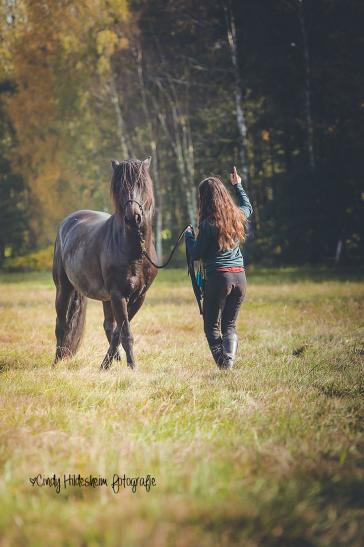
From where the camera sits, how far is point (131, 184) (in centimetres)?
604

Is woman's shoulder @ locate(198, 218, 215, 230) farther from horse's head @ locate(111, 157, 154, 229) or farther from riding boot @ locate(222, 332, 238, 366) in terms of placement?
riding boot @ locate(222, 332, 238, 366)

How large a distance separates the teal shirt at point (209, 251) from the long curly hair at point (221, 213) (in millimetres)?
70

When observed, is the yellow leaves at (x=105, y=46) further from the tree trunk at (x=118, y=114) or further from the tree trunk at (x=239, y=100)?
the tree trunk at (x=239, y=100)

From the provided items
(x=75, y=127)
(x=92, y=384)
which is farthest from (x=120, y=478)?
(x=75, y=127)

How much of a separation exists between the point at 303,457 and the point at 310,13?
2310 centimetres

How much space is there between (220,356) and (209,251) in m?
1.09

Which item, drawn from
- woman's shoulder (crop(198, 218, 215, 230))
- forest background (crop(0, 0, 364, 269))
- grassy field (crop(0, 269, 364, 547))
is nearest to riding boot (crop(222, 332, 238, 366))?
grassy field (crop(0, 269, 364, 547))

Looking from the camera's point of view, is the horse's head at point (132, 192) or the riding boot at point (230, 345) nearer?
the horse's head at point (132, 192)

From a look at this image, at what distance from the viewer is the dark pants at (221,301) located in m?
6.19

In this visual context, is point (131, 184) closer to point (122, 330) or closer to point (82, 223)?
point (122, 330)

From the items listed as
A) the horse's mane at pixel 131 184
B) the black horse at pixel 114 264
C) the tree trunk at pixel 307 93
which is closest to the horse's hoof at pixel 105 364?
the black horse at pixel 114 264

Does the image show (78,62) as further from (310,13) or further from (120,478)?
(120,478)

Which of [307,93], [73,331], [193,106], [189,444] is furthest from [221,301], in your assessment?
[193,106]

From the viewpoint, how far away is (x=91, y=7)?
84.1 feet
